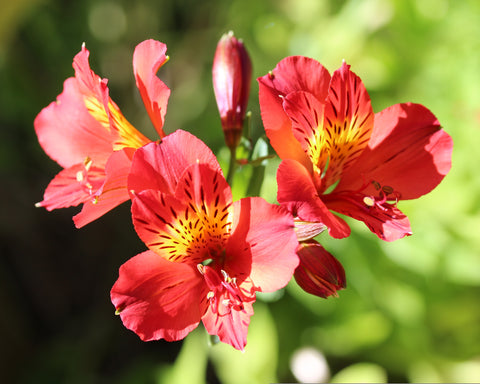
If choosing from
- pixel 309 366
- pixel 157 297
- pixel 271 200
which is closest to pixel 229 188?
pixel 157 297

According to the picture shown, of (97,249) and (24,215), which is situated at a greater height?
(24,215)

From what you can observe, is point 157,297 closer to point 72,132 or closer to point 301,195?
point 301,195

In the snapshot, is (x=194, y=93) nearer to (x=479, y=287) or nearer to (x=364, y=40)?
(x=364, y=40)

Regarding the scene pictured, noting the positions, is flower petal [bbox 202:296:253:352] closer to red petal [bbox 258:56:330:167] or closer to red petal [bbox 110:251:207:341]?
red petal [bbox 110:251:207:341]

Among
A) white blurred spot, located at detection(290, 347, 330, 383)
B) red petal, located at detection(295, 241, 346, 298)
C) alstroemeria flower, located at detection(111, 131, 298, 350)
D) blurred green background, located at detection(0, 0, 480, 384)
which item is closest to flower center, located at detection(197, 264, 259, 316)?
alstroemeria flower, located at detection(111, 131, 298, 350)

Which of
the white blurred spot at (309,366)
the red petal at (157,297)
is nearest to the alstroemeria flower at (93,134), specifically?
the red petal at (157,297)

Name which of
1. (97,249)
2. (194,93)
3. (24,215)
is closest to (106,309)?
(97,249)
